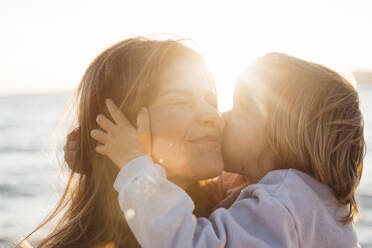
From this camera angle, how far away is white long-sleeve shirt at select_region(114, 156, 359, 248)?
6.53 ft

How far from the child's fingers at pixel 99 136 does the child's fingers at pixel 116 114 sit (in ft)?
0.31

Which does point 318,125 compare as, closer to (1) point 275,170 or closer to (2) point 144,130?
(1) point 275,170

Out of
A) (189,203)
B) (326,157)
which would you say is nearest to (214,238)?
(189,203)

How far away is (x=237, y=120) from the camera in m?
2.76

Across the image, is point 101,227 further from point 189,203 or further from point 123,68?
point 123,68

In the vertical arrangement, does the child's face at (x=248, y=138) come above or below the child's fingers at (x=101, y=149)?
below

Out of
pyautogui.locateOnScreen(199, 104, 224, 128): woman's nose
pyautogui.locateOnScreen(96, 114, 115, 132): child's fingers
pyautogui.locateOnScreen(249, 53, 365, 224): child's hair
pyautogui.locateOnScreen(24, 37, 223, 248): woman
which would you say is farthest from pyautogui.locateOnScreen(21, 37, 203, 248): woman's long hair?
pyautogui.locateOnScreen(249, 53, 365, 224): child's hair

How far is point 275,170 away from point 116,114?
88cm

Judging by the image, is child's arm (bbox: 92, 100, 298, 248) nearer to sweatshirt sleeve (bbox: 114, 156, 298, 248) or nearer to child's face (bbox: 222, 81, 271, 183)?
sweatshirt sleeve (bbox: 114, 156, 298, 248)

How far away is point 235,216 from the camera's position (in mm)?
2172

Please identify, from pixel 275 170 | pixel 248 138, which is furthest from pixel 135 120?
pixel 275 170

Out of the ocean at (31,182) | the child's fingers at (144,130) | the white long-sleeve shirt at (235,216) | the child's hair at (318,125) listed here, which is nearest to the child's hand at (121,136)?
the child's fingers at (144,130)

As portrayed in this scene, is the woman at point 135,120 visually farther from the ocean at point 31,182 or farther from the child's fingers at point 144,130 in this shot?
the ocean at point 31,182

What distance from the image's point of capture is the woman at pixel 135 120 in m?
2.49
